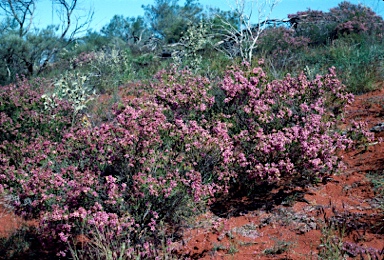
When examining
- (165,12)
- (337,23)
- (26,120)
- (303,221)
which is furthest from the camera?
(165,12)

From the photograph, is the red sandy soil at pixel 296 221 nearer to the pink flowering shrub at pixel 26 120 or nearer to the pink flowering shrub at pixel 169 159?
the pink flowering shrub at pixel 169 159

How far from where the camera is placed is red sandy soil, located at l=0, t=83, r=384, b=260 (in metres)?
3.76

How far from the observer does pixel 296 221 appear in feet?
13.9

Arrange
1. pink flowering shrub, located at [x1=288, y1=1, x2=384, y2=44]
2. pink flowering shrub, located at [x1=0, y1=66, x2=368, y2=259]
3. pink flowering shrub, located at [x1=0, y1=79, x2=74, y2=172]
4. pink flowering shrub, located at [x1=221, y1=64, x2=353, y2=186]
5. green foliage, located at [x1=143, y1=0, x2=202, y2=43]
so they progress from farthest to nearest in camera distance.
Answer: green foliage, located at [x1=143, y1=0, x2=202, y2=43], pink flowering shrub, located at [x1=288, y1=1, x2=384, y2=44], pink flowering shrub, located at [x1=0, y1=79, x2=74, y2=172], pink flowering shrub, located at [x1=221, y1=64, x2=353, y2=186], pink flowering shrub, located at [x1=0, y1=66, x2=368, y2=259]

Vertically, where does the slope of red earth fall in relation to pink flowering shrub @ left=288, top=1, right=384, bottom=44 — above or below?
below

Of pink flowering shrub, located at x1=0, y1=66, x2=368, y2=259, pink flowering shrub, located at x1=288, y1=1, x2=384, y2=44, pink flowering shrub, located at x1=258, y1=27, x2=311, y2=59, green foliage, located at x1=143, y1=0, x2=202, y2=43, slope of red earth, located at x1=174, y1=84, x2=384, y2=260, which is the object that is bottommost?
slope of red earth, located at x1=174, y1=84, x2=384, y2=260

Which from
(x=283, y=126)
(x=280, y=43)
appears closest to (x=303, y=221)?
(x=283, y=126)

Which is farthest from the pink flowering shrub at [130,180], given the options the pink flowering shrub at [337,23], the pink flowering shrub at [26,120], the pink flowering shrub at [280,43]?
the pink flowering shrub at [337,23]

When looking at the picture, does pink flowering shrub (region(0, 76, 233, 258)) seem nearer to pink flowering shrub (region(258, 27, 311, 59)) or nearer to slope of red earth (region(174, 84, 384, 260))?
slope of red earth (region(174, 84, 384, 260))

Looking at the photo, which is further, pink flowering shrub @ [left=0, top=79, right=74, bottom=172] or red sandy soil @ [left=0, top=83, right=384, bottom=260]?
pink flowering shrub @ [left=0, top=79, right=74, bottom=172]

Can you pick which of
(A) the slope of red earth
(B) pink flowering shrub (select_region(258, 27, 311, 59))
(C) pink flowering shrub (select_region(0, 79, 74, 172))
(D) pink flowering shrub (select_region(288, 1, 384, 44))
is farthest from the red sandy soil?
(D) pink flowering shrub (select_region(288, 1, 384, 44))

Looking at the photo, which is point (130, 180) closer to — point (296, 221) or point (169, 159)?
point (169, 159)

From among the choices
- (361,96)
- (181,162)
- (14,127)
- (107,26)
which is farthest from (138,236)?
(107,26)

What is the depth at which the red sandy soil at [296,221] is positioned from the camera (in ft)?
12.3
